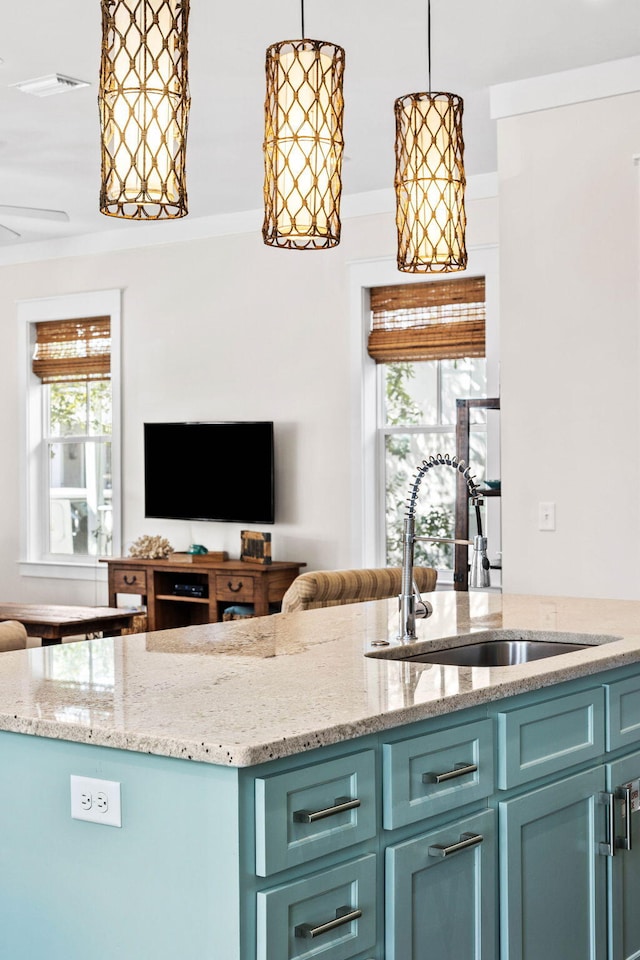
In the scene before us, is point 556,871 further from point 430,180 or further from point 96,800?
point 430,180

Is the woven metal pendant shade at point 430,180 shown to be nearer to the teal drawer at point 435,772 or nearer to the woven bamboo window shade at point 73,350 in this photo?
the teal drawer at point 435,772

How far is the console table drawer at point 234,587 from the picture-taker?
21.9 ft

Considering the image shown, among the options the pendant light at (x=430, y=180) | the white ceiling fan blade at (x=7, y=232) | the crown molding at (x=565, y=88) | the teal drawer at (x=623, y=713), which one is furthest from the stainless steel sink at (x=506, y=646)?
the white ceiling fan blade at (x=7, y=232)

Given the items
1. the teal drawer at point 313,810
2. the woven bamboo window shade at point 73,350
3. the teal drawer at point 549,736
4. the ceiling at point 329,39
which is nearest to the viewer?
the teal drawer at point 313,810

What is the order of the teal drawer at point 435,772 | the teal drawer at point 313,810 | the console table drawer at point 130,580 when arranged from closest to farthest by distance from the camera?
the teal drawer at point 313,810 → the teal drawer at point 435,772 → the console table drawer at point 130,580

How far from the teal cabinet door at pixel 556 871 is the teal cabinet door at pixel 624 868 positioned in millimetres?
38

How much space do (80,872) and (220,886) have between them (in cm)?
29

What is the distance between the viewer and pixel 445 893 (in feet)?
6.63

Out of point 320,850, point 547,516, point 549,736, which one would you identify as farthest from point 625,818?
point 547,516

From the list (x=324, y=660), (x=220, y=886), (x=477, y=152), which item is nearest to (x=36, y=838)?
(x=220, y=886)

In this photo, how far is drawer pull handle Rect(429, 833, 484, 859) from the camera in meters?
1.99

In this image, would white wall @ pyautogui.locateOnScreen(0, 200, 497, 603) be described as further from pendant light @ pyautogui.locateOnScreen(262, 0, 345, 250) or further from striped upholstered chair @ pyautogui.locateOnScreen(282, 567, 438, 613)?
pendant light @ pyautogui.locateOnScreen(262, 0, 345, 250)

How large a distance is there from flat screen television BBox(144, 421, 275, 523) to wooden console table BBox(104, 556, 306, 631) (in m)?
0.35

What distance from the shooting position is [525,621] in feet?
10.3
